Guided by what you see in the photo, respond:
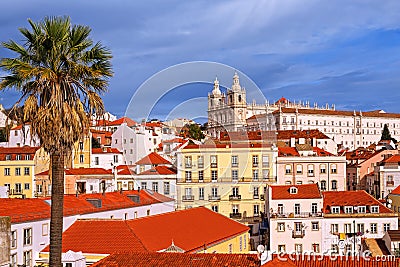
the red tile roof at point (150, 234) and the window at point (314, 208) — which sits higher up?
the red tile roof at point (150, 234)

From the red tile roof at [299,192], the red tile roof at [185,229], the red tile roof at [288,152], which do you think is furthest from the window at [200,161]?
the red tile roof at [185,229]

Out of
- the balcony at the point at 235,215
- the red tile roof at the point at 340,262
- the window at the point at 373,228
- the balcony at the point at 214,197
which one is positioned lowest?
the balcony at the point at 235,215

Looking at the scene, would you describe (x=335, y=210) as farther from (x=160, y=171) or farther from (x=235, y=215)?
(x=160, y=171)

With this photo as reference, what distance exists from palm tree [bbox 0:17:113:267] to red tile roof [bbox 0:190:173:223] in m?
11.0

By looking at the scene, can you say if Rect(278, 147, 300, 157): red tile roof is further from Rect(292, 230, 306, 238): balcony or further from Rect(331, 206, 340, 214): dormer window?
Rect(292, 230, 306, 238): balcony

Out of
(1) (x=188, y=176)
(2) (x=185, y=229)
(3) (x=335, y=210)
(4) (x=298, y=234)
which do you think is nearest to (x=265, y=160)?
(1) (x=188, y=176)

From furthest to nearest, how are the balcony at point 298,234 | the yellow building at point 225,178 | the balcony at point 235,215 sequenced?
the yellow building at point 225,178
the balcony at point 235,215
the balcony at point 298,234

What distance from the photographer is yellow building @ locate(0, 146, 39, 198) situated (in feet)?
220

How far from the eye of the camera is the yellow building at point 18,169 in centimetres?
6719

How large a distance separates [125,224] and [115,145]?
2467 inches

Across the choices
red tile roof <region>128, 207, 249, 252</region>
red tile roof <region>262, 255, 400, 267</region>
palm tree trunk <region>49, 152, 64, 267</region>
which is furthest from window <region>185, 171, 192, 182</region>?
palm tree trunk <region>49, 152, 64, 267</region>

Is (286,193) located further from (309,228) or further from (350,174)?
(350,174)

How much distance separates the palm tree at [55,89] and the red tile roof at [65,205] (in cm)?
1104

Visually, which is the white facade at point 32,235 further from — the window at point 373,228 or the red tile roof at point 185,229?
the window at point 373,228
